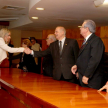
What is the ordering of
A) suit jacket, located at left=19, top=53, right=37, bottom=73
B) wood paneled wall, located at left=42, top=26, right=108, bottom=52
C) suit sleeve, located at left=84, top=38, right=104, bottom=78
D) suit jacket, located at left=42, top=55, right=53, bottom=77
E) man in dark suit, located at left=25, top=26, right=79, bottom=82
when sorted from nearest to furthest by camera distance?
suit sleeve, located at left=84, top=38, right=104, bottom=78
man in dark suit, located at left=25, top=26, right=79, bottom=82
suit jacket, located at left=42, top=55, right=53, bottom=77
suit jacket, located at left=19, top=53, right=37, bottom=73
wood paneled wall, located at left=42, top=26, right=108, bottom=52

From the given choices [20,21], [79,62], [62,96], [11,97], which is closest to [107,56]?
[79,62]

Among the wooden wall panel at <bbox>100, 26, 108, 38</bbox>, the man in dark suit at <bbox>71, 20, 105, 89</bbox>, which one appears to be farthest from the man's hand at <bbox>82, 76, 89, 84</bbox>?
the wooden wall panel at <bbox>100, 26, 108, 38</bbox>

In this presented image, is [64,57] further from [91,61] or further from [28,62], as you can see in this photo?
[28,62]

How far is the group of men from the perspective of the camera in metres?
2.83

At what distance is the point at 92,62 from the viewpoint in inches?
110

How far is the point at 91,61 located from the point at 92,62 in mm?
20

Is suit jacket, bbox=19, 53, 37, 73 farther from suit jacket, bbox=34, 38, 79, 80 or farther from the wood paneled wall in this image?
the wood paneled wall

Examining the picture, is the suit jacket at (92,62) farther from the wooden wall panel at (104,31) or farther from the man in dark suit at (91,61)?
the wooden wall panel at (104,31)

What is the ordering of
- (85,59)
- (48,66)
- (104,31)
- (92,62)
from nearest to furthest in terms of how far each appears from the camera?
(92,62) < (85,59) < (48,66) < (104,31)

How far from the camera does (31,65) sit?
5.03m

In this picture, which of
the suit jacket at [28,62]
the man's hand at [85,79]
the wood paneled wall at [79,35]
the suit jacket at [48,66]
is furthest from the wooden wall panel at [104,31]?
the man's hand at [85,79]

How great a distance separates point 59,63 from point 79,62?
26.3 inches

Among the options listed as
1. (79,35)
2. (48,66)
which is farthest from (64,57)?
(79,35)

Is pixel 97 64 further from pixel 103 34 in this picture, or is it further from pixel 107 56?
pixel 103 34
